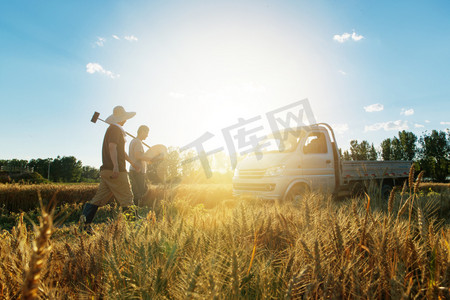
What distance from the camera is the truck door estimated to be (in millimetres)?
6941

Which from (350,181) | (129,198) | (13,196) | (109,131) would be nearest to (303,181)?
(350,181)

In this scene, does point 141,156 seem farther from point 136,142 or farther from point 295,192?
point 295,192

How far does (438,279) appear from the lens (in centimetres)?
109

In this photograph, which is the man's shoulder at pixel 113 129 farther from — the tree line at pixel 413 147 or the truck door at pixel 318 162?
the tree line at pixel 413 147

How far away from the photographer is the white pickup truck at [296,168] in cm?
658

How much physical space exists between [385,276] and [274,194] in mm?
5304

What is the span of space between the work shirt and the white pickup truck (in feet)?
11.9

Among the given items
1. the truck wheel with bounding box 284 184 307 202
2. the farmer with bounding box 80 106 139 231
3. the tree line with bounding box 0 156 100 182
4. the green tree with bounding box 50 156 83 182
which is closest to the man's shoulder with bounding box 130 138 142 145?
the farmer with bounding box 80 106 139 231

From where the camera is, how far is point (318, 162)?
23.4ft

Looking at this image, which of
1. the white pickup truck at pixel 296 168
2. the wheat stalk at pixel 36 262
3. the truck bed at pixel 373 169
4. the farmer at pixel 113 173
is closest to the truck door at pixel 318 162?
the white pickup truck at pixel 296 168

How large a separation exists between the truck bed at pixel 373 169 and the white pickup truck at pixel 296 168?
0.10ft

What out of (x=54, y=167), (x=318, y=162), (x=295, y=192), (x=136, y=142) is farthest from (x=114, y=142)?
(x=54, y=167)

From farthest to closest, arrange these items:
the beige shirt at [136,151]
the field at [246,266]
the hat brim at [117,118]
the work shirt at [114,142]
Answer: the beige shirt at [136,151], the hat brim at [117,118], the work shirt at [114,142], the field at [246,266]

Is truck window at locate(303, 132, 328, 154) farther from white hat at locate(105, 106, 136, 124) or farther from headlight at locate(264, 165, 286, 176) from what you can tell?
white hat at locate(105, 106, 136, 124)
